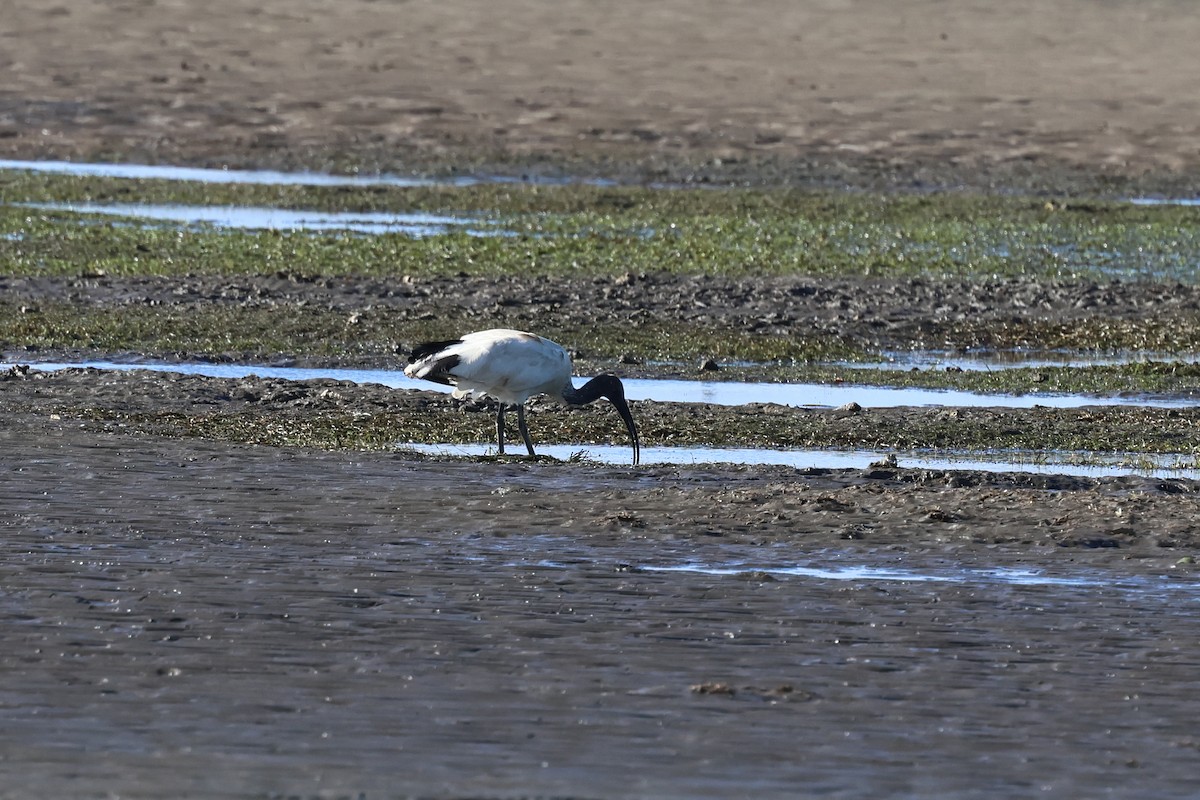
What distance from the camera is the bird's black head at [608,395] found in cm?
1242

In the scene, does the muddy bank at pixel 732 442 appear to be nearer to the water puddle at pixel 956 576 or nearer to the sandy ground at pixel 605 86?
the water puddle at pixel 956 576

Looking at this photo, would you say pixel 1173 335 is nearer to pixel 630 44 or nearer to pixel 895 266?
pixel 895 266

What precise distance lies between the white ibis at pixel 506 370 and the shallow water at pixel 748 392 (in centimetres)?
189

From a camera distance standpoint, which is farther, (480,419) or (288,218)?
(288,218)

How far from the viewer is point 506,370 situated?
40.2 ft

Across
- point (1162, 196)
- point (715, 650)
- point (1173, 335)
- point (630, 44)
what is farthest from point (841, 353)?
point (630, 44)

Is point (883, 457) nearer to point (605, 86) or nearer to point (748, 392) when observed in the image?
point (748, 392)

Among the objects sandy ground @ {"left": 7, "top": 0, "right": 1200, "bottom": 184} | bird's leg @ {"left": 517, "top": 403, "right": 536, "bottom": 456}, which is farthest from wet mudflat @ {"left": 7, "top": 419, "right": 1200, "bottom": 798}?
sandy ground @ {"left": 7, "top": 0, "right": 1200, "bottom": 184}

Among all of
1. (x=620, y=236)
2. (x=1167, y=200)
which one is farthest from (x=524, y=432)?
(x=1167, y=200)

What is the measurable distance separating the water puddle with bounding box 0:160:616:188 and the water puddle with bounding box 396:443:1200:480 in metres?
17.4

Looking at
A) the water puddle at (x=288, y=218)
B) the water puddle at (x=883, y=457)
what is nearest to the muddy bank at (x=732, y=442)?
the water puddle at (x=883, y=457)

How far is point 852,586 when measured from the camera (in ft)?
28.8

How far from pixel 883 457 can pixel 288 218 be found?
1473 cm

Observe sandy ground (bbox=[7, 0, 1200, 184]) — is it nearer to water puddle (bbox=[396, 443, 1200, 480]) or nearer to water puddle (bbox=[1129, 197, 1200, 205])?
water puddle (bbox=[1129, 197, 1200, 205])
